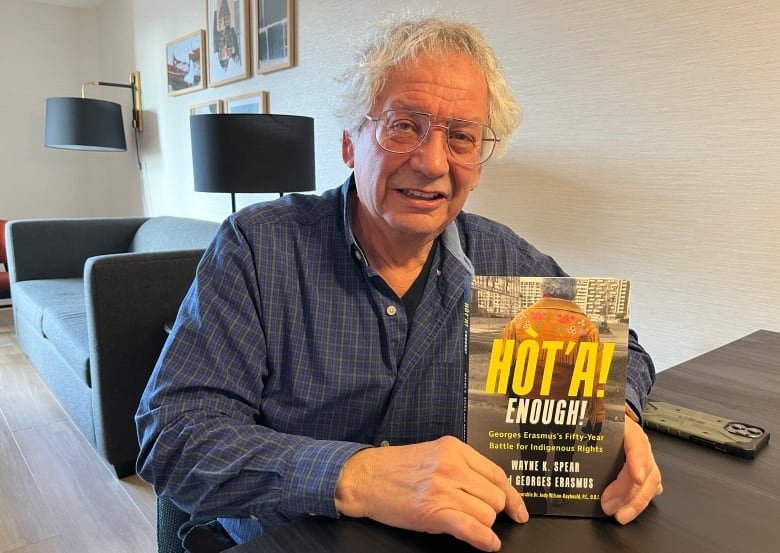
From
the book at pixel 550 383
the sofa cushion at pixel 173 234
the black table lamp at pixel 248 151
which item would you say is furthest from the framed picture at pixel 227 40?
the book at pixel 550 383

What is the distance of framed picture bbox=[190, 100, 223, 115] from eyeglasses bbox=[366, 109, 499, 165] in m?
2.54

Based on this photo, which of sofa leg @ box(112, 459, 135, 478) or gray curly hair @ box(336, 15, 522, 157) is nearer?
gray curly hair @ box(336, 15, 522, 157)

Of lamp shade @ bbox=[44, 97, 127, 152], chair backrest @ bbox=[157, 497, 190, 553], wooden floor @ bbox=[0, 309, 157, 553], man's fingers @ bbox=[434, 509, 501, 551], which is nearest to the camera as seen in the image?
man's fingers @ bbox=[434, 509, 501, 551]

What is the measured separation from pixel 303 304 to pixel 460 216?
0.40 meters

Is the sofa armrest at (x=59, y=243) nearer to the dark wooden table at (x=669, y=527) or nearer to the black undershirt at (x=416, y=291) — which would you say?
the black undershirt at (x=416, y=291)

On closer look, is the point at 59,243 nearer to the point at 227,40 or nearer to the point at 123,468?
the point at 227,40

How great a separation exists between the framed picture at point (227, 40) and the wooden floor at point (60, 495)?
197 centimetres

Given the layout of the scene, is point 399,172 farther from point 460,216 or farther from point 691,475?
point 691,475

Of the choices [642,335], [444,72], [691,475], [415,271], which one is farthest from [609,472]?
[642,335]

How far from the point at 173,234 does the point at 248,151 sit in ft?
4.44

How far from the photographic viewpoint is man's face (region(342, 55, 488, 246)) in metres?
0.84

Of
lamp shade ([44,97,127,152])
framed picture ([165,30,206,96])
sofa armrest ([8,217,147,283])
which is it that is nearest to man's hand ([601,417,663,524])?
framed picture ([165,30,206,96])

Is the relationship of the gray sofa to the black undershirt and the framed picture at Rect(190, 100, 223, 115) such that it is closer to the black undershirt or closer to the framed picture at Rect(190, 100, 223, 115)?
the framed picture at Rect(190, 100, 223, 115)

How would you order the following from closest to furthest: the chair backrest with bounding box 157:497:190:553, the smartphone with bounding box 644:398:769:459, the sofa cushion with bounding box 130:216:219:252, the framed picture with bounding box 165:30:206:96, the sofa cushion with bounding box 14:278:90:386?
the smartphone with bounding box 644:398:769:459 < the chair backrest with bounding box 157:497:190:553 < the sofa cushion with bounding box 14:278:90:386 < the sofa cushion with bounding box 130:216:219:252 < the framed picture with bounding box 165:30:206:96
